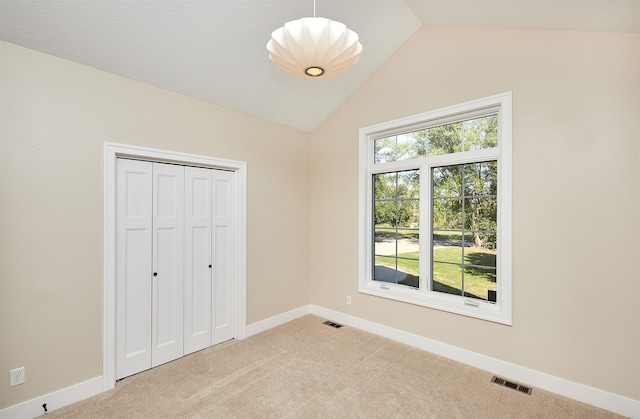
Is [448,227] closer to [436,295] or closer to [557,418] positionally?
[436,295]

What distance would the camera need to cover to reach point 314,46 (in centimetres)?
151

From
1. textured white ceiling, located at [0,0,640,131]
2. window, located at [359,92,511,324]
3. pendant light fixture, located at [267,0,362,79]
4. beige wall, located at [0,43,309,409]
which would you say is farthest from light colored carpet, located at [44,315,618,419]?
textured white ceiling, located at [0,0,640,131]

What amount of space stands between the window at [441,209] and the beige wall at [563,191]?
0.13 meters

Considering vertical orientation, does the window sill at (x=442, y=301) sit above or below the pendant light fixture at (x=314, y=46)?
below

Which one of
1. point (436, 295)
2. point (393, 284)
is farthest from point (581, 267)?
point (393, 284)

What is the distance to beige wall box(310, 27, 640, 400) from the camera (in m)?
2.09

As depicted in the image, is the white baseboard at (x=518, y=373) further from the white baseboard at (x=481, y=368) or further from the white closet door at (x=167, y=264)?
the white closet door at (x=167, y=264)

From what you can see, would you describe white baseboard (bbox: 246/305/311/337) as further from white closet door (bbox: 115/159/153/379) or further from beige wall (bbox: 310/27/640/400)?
beige wall (bbox: 310/27/640/400)

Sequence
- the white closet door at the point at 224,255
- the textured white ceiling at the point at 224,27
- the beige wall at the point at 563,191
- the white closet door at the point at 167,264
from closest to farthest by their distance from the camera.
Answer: the textured white ceiling at the point at 224,27, the beige wall at the point at 563,191, the white closet door at the point at 167,264, the white closet door at the point at 224,255

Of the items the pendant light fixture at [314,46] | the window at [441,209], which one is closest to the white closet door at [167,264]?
the pendant light fixture at [314,46]

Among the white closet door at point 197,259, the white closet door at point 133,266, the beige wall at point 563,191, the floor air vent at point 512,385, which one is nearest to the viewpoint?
the beige wall at point 563,191

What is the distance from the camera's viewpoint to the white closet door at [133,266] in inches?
99.7

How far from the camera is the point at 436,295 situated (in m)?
3.11

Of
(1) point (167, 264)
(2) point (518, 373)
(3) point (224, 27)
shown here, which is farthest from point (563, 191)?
(1) point (167, 264)
